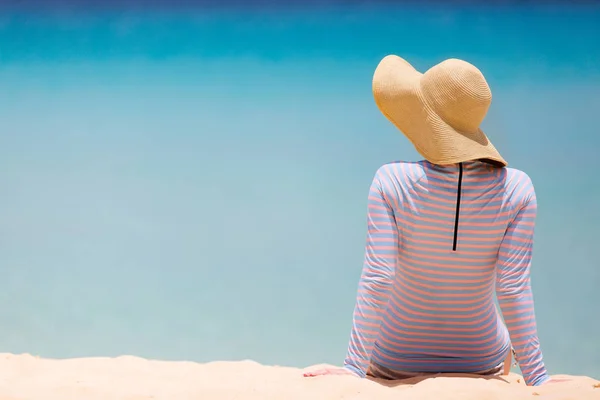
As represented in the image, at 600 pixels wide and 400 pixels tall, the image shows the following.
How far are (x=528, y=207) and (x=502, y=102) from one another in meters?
2.44

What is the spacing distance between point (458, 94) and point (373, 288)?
0.63 m

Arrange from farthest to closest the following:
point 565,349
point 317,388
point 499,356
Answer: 1. point 565,349
2. point 499,356
3. point 317,388

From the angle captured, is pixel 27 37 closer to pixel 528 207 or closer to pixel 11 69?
pixel 11 69

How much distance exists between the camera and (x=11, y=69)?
540cm

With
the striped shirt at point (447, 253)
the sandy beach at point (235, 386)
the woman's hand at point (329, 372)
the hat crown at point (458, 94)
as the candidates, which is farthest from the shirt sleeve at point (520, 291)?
the woman's hand at point (329, 372)

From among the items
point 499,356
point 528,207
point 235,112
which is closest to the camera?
point 528,207

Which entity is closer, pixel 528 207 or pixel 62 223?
pixel 528 207

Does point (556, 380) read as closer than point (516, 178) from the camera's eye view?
Yes

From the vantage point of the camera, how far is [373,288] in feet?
7.81

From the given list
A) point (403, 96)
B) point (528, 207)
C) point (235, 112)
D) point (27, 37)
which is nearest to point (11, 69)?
point (27, 37)

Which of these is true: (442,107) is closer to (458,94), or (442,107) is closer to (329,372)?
(458,94)

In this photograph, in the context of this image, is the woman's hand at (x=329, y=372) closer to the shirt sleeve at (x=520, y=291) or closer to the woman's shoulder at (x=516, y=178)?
the shirt sleeve at (x=520, y=291)

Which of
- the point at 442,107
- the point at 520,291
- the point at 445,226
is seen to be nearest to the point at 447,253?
the point at 445,226

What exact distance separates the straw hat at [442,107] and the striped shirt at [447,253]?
51 millimetres
